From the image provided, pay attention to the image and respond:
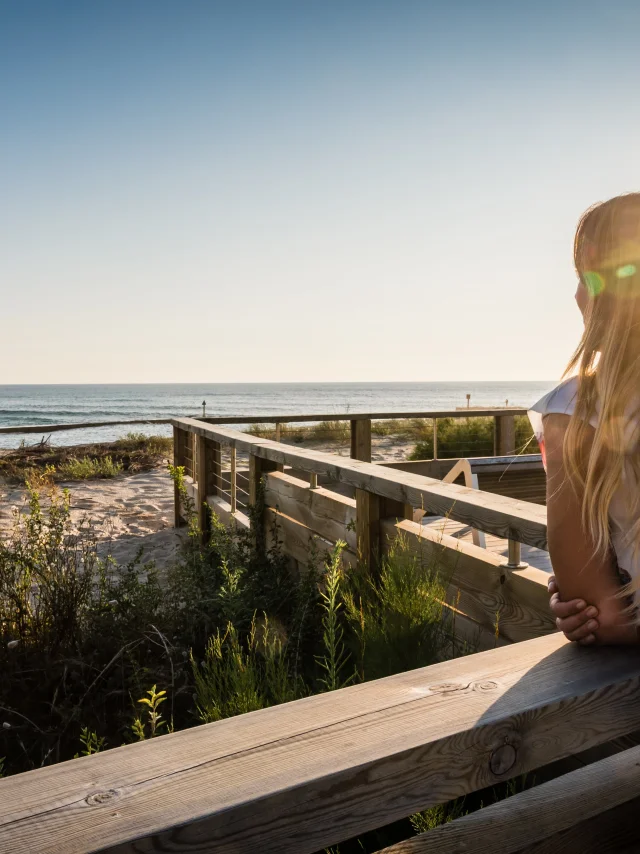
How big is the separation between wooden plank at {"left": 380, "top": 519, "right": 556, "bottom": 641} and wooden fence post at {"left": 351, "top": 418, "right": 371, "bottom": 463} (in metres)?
4.13

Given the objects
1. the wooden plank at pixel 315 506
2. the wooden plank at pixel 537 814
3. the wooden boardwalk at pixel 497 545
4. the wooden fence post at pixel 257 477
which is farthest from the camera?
the wooden fence post at pixel 257 477

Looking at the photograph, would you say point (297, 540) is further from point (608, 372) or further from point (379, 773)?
point (379, 773)

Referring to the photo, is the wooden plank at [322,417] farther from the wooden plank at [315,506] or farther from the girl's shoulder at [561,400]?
the girl's shoulder at [561,400]

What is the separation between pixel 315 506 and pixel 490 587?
148 cm

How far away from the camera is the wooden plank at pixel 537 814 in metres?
0.78

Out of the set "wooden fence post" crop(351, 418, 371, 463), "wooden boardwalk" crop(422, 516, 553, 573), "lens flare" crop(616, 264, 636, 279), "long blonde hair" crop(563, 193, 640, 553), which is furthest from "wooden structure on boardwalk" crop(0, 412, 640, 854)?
"wooden fence post" crop(351, 418, 371, 463)

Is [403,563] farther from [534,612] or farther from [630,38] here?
[630,38]

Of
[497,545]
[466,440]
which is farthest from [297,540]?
[466,440]

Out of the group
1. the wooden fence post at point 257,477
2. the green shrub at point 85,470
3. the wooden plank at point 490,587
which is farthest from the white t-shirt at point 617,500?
the green shrub at point 85,470

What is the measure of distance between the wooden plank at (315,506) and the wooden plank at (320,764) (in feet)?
6.35

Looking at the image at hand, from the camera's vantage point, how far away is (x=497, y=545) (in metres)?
4.88

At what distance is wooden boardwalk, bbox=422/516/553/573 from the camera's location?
3901mm

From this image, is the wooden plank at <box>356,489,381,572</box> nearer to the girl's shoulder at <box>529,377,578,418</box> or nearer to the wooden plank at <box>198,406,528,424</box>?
the girl's shoulder at <box>529,377,578,418</box>

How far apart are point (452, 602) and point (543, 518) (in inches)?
28.0
